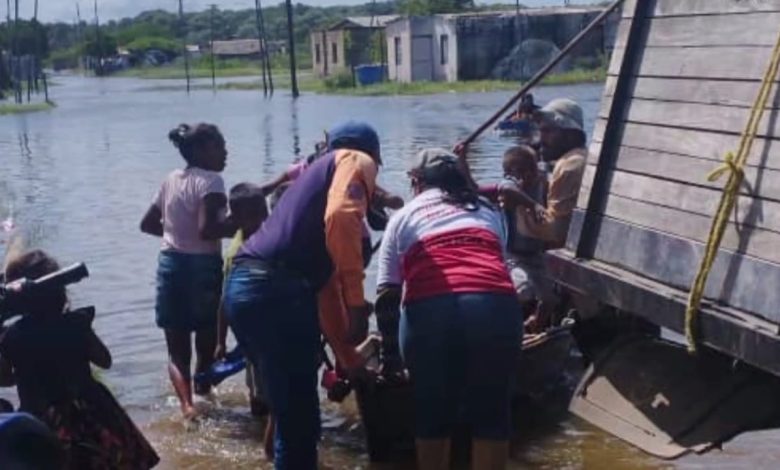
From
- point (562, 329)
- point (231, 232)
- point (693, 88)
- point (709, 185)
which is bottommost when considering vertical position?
point (562, 329)

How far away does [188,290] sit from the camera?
7.95 metres

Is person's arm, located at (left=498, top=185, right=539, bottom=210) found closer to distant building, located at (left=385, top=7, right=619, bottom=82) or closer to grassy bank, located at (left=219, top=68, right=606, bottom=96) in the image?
grassy bank, located at (left=219, top=68, right=606, bottom=96)

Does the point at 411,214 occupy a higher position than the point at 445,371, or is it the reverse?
the point at 411,214

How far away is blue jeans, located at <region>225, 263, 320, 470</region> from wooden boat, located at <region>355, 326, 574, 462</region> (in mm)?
939

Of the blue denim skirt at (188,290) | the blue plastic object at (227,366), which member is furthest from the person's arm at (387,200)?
the blue plastic object at (227,366)

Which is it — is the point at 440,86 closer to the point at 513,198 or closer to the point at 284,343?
the point at 513,198

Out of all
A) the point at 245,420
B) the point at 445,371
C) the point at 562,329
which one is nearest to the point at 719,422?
the point at 445,371

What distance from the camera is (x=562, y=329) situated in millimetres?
7566

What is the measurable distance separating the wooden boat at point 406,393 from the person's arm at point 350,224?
1.21 metres

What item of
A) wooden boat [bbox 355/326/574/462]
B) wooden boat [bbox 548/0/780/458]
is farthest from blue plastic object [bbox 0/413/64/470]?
wooden boat [bbox 355/326/574/462]

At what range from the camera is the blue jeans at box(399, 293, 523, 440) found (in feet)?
18.0

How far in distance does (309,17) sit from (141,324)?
13720 centimetres

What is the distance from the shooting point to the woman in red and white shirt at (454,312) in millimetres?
5516

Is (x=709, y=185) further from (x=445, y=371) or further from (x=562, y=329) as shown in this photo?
(x=562, y=329)
